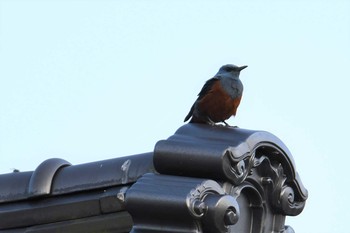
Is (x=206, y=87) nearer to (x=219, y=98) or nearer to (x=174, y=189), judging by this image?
(x=219, y=98)

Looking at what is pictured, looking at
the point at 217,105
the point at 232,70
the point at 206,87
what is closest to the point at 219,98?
the point at 217,105

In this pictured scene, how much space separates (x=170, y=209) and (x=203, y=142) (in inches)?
22.4

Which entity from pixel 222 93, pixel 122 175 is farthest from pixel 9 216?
pixel 222 93

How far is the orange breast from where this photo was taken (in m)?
12.0

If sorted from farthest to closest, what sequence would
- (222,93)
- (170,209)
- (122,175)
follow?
(222,93)
(122,175)
(170,209)

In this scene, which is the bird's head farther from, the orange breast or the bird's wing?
the orange breast

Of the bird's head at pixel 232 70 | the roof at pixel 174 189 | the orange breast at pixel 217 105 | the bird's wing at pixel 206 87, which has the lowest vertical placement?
the roof at pixel 174 189

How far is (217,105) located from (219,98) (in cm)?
7

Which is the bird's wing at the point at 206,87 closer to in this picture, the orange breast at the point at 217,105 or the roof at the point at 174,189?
the orange breast at the point at 217,105

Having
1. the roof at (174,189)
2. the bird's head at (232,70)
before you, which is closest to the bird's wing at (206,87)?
the bird's head at (232,70)

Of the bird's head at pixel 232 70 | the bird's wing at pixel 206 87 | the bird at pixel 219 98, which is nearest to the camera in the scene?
the bird at pixel 219 98

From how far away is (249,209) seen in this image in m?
10.4

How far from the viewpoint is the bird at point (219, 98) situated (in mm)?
11961

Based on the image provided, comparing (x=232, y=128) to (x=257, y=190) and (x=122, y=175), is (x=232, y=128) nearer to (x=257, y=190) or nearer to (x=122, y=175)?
(x=257, y=190)
